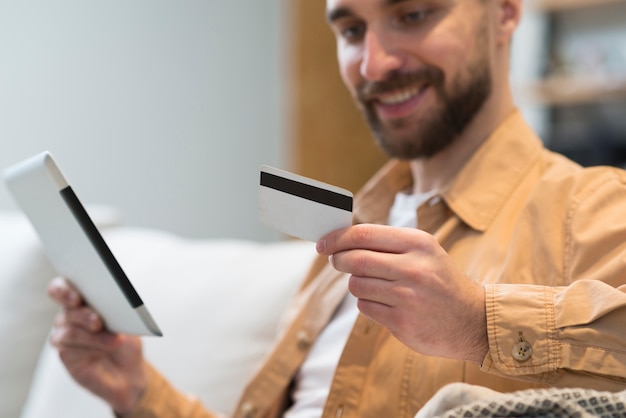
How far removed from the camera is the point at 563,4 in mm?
3377

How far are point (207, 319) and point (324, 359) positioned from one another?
1.01ft

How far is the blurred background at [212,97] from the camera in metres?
2.62

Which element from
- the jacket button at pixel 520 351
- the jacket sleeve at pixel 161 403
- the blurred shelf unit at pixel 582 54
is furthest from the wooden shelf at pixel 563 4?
the jacket button at pixel 520 351

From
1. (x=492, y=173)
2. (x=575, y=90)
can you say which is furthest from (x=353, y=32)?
(x=575, y=90)

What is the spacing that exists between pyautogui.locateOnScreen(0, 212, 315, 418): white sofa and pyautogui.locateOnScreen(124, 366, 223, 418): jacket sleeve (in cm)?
11

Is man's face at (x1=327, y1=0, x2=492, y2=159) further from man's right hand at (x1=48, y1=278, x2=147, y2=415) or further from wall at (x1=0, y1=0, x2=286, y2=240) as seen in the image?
wall at (x1=0, y1=0, x2=286, y2=240)

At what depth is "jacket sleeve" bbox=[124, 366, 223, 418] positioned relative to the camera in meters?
1.13

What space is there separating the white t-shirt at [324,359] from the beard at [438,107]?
0.08 metres

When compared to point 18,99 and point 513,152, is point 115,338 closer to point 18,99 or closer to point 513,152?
point 513,152

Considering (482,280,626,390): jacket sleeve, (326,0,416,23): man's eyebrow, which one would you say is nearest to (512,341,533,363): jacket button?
(482,280,626,390): jacket sleeve

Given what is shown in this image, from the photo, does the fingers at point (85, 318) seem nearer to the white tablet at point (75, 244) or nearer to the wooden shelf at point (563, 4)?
the white tablet at point (75, 244)

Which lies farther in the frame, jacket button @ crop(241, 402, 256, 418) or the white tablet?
jacket button @ crop(241, 402, 256, 418)

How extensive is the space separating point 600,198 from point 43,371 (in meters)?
1.05

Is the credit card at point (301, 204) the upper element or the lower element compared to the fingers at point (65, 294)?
upper
